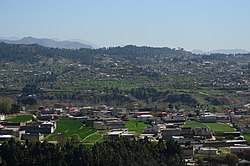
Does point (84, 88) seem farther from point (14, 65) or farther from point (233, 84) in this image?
point (14, 65)

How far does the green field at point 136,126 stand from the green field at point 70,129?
274 centimetres

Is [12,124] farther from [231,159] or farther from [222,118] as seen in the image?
[231,159]

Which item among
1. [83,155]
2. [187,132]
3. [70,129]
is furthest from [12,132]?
[83,155]

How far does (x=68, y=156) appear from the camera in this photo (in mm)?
22562

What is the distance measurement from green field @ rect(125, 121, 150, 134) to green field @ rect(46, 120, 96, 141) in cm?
274

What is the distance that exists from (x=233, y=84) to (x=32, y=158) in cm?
4844

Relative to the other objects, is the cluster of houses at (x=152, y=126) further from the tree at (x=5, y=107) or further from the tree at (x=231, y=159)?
the tree at (x=5, y=107)

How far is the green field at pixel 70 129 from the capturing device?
111ft

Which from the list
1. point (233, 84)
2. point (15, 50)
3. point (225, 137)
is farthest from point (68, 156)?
point (15, 50)

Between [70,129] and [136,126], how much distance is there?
16.0 ft

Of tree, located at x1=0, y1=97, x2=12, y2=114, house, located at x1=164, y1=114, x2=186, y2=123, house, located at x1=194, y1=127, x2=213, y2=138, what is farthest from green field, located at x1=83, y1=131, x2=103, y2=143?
tree, located at x1=0, y1=97, x2=12, y2=114

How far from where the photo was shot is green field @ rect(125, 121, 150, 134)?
37.2m

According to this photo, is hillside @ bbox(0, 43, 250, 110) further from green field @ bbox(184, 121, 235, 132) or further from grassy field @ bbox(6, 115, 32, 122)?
grassy field @ bbox(6, 115, 32, 122)

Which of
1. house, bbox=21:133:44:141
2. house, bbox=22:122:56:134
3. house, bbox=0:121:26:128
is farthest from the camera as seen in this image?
house, bbox=0:121:26:128
